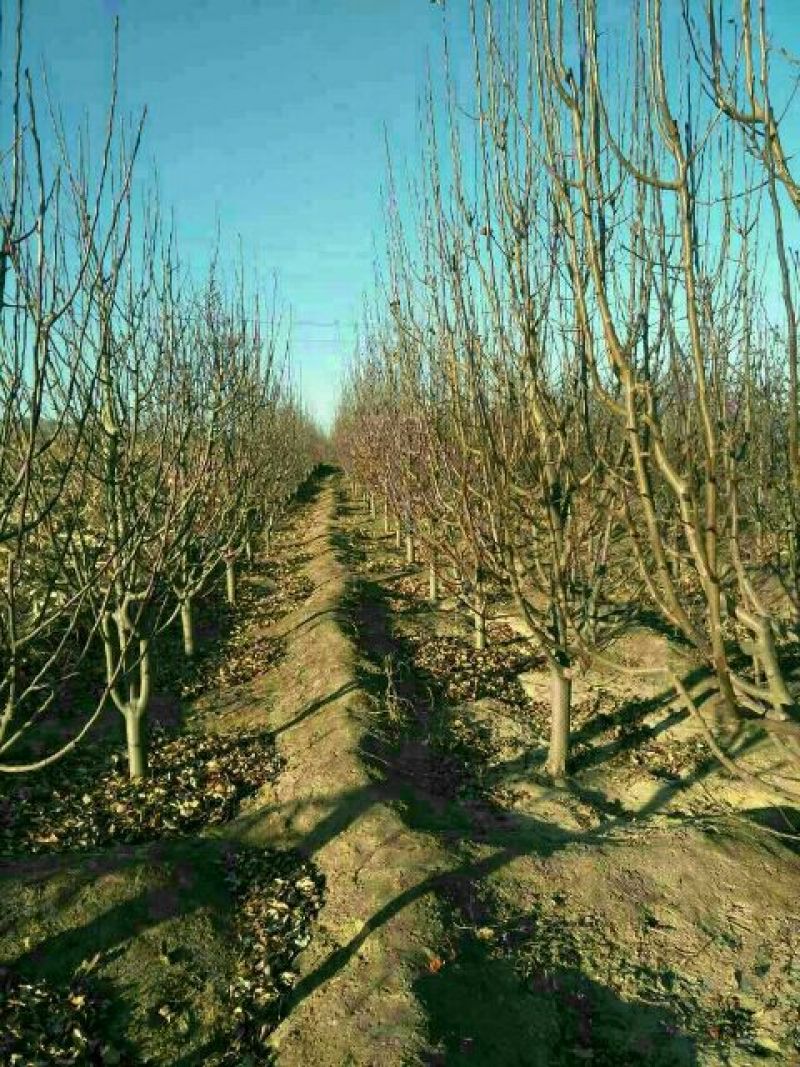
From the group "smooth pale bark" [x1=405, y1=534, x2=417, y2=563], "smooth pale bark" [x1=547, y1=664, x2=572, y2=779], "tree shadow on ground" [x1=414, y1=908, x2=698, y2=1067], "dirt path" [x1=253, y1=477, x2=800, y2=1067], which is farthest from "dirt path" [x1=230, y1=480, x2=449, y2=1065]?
"smooth pale bark" [x1=405, y1=534, x2=417, y2=563]

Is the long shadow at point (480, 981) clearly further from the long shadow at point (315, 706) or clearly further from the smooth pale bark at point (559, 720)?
the long shadow at point (315, 706)

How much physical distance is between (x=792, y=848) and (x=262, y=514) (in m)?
11.2

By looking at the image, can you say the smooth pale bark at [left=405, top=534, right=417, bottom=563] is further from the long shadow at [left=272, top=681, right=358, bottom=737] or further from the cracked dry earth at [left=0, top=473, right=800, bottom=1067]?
the cracked dry earth at [left=0, top=473, right=800, bottom=1067]

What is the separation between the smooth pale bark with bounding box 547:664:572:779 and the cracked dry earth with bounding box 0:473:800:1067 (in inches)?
6.7

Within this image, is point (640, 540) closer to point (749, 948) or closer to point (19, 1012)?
point (749, 948)

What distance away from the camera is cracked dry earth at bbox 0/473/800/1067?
11.4 feet

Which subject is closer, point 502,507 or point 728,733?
point 502,507

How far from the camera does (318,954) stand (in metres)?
4.12

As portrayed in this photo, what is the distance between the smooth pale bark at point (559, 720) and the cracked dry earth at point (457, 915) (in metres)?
0.17

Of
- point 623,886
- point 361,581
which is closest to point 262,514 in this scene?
point 361,581

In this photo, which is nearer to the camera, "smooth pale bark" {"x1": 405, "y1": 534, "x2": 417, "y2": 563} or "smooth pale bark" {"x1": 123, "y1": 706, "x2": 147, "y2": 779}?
"smooth pale bark" {"x1": 123, "y1": 706, "x2": 147, "y2": 779}

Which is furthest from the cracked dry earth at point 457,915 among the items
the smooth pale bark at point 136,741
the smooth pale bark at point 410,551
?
the smooth pale bark at point 410,551

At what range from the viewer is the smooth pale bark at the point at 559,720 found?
5.88m

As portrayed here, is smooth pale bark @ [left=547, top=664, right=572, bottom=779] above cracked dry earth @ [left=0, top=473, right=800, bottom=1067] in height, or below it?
above
